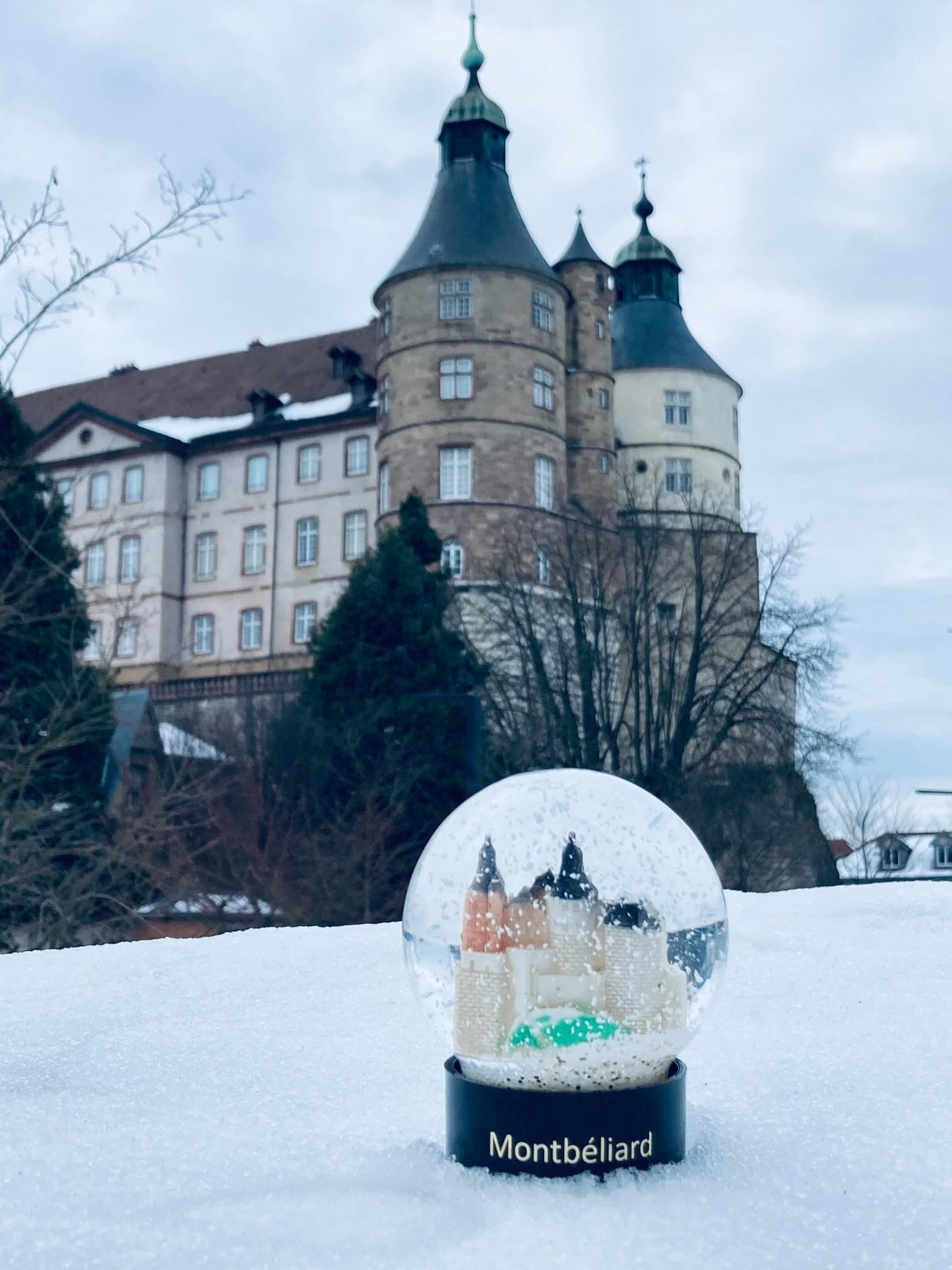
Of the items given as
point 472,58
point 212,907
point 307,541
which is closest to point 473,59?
point 472,58

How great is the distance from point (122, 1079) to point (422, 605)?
78.8ft

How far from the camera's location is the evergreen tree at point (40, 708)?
12.0m

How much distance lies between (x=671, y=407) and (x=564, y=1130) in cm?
4960

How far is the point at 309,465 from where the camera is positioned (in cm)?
5294

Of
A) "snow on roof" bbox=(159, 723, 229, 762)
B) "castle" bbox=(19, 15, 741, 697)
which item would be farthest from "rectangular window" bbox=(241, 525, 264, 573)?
"snow on roof" bbox=(159, 723, 229, 762)

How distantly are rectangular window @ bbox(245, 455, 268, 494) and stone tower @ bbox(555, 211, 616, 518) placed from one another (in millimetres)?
13718

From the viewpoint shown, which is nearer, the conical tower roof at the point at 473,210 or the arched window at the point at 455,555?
the arched window at the point at 455,555

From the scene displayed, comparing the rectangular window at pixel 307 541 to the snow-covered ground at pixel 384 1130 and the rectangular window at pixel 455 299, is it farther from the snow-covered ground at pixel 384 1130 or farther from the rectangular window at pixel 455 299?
the snow-covered ground at pixel 384 1130

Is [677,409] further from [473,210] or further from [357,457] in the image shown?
[357,457]

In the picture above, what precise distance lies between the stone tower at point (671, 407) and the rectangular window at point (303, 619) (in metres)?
12.8

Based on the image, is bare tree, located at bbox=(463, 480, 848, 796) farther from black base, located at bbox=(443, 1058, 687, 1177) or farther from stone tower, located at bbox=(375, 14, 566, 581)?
black base, located at bbox=(443, 1058, 687, 1177)

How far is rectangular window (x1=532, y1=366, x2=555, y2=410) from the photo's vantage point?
146 ft

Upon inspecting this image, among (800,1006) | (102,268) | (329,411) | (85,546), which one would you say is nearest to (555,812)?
(800,1006)

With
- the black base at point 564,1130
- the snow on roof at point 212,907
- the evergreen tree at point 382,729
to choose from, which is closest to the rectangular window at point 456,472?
the evergreen tree at point 382,729
